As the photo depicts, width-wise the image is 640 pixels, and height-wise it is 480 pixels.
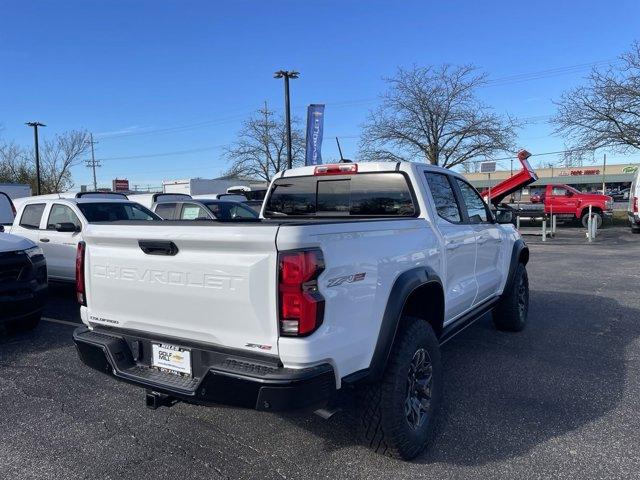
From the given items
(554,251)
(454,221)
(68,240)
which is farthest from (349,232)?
(554,251)

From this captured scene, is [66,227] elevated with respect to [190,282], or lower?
elevated

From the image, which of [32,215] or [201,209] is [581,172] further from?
[32,215]

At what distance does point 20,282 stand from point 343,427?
13.5 ft

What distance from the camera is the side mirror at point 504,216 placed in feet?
17.9

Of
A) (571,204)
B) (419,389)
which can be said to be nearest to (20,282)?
(419,389)

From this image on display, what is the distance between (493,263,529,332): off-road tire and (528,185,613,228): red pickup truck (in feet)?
56.4

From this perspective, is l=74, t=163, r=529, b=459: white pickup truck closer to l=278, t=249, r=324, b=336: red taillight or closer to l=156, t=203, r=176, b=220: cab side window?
l=278, t=249, r=324, b=336: red taillight

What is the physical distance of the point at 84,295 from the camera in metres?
3.37

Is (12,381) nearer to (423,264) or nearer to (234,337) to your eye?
(234,337)

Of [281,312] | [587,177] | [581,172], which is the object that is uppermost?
[581,172]

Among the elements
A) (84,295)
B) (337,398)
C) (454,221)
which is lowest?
(337,398)

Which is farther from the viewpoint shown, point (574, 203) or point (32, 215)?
point (574, 203)

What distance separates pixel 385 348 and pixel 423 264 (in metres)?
0.82

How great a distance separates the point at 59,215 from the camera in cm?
816
